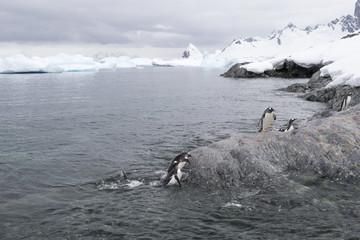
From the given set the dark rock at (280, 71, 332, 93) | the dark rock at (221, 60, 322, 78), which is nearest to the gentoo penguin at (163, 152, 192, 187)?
the dark rock at (280, 71, 332, 93)

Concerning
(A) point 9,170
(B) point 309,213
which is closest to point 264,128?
(B) point 309,213

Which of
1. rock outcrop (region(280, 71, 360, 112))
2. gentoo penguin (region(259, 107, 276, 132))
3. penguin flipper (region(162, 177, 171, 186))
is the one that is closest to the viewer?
penguin flipper (region(162, 177, 171, 186))

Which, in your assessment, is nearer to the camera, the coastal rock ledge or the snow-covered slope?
the coastal rock ledge

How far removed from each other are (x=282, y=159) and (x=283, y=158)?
5 centimetres

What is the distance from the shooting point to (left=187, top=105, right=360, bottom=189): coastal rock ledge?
29.5ft

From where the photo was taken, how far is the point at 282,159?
951 cm

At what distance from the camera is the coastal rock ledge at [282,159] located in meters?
8.99

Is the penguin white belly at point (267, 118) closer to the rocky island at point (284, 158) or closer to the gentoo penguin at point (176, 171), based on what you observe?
the rocky island at point (284, 158)

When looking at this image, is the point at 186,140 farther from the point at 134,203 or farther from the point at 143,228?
the point at 143,228

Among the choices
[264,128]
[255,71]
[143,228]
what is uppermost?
[255,71]

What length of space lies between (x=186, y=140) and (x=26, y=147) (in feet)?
24.9

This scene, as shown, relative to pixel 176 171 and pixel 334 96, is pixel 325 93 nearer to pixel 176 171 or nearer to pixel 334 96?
pixel 334 96

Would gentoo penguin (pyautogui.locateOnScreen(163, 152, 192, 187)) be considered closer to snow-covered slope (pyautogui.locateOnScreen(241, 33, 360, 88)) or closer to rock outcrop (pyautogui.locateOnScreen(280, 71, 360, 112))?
rock outcrop (pyautogui.locateOnScreen(280, 71, 360, 112))

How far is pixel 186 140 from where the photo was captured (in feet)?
50.4
